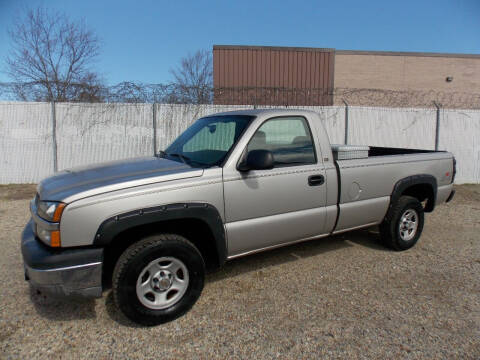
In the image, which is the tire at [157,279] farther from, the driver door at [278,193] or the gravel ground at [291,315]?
the driver door at [278,193]

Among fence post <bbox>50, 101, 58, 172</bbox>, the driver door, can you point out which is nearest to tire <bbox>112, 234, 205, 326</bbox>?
the driver door

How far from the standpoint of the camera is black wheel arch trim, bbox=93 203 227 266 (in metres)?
2.62

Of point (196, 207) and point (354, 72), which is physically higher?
point (354, 72)

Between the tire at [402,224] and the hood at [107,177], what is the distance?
2.89 meters

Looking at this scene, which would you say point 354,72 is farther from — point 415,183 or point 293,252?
point 293,252

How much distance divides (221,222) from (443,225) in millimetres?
4910

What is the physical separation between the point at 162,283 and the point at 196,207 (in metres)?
0.73

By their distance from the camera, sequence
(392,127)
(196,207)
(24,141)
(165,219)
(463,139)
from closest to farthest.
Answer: (165,219), (196,207), (24,141), (392,127), (463,139)

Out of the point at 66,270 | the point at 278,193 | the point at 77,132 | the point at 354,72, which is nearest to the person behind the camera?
the point at 66,270

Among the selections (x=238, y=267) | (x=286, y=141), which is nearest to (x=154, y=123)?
(x=238, y=267)

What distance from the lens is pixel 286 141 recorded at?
3.72 m

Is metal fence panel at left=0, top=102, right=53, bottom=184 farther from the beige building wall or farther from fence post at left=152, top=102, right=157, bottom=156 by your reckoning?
the beige building wall

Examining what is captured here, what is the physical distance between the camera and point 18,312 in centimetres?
311

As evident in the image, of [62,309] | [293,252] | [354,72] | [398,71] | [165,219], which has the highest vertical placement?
[398,71]
